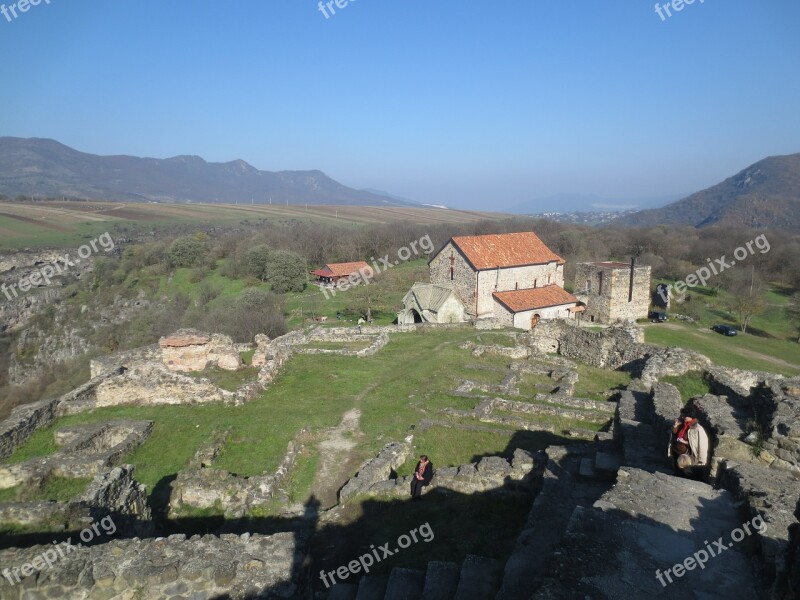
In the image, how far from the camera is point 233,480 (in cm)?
1109

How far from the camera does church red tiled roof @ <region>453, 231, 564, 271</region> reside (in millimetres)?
37156

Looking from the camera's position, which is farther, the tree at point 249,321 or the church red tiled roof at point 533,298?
the tree at point 249,321

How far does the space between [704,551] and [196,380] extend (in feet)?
51.5

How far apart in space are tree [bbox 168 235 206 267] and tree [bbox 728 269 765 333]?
66773 millimetres

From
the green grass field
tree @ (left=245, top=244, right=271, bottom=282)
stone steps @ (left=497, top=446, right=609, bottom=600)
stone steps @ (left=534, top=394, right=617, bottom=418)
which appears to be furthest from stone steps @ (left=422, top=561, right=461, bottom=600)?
tree @ (left=245, top=244, right=271, bottom=282)

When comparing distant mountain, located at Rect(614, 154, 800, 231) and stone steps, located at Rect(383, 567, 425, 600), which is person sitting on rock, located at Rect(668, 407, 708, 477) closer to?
stone steps, located at Rect(383, 567, 425, 600)

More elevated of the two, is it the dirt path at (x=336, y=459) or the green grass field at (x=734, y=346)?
the dirt path at (x=336, y=459)

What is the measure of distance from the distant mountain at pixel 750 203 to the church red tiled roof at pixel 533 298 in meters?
89.8

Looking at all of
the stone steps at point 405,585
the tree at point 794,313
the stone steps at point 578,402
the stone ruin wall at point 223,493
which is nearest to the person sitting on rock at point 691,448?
the stone steps at point 405,585

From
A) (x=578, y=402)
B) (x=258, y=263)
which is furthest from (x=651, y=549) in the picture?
(x=258, y=263)

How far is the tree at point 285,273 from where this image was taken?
194 ft

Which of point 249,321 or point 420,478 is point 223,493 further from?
point 249,321

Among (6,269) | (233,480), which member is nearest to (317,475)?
(233,480)

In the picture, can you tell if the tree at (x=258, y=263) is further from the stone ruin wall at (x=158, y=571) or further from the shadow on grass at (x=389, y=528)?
the stone ruin wall at (x=158, y=571)
